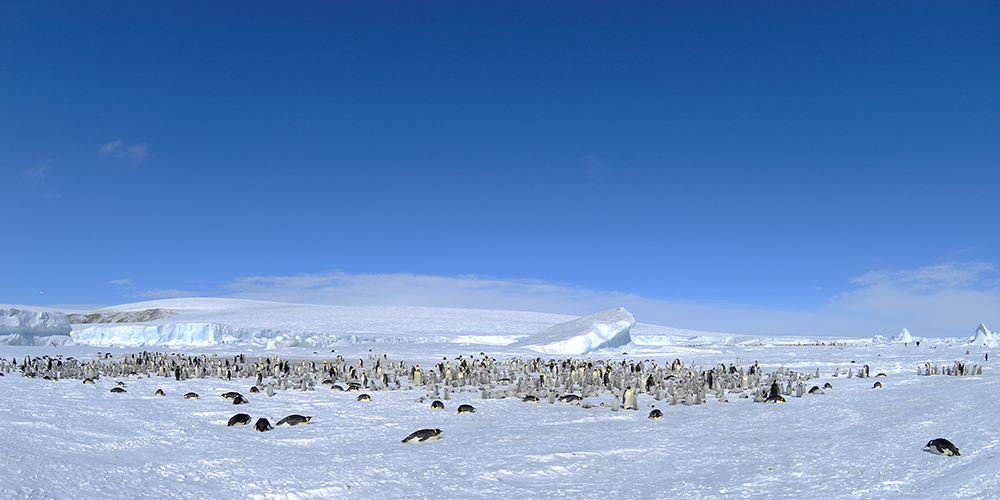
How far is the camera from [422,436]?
7.36 m

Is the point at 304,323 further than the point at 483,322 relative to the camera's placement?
No

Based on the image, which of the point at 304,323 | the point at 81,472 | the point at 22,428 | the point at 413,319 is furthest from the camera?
the point at 413,319

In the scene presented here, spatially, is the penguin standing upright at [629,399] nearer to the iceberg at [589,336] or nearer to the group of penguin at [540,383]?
the group of penguin at [540,383]

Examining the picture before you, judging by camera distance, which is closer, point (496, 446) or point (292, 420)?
point (496, 446)

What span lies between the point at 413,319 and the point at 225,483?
4603 cm

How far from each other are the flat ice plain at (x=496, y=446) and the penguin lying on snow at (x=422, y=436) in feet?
0.39

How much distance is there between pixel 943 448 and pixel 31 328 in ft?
119

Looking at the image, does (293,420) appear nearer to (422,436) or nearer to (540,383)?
(422,436)

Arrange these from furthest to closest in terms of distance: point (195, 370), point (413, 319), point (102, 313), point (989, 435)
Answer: point (102, 313) < point (413, 319) < point (195, 370) < point (989, 435)

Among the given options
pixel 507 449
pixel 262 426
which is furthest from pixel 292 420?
pixel 507 449

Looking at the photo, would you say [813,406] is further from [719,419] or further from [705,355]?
[705,355]

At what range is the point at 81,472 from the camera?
4.90 metres

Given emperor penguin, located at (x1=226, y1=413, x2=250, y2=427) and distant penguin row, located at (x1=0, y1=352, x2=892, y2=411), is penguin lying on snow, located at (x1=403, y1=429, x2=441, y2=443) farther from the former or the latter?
distant penguin row, located at (x1=0, y1=352, x2=892, y2=411)

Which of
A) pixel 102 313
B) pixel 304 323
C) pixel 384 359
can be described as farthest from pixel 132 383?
pixel 102 313
